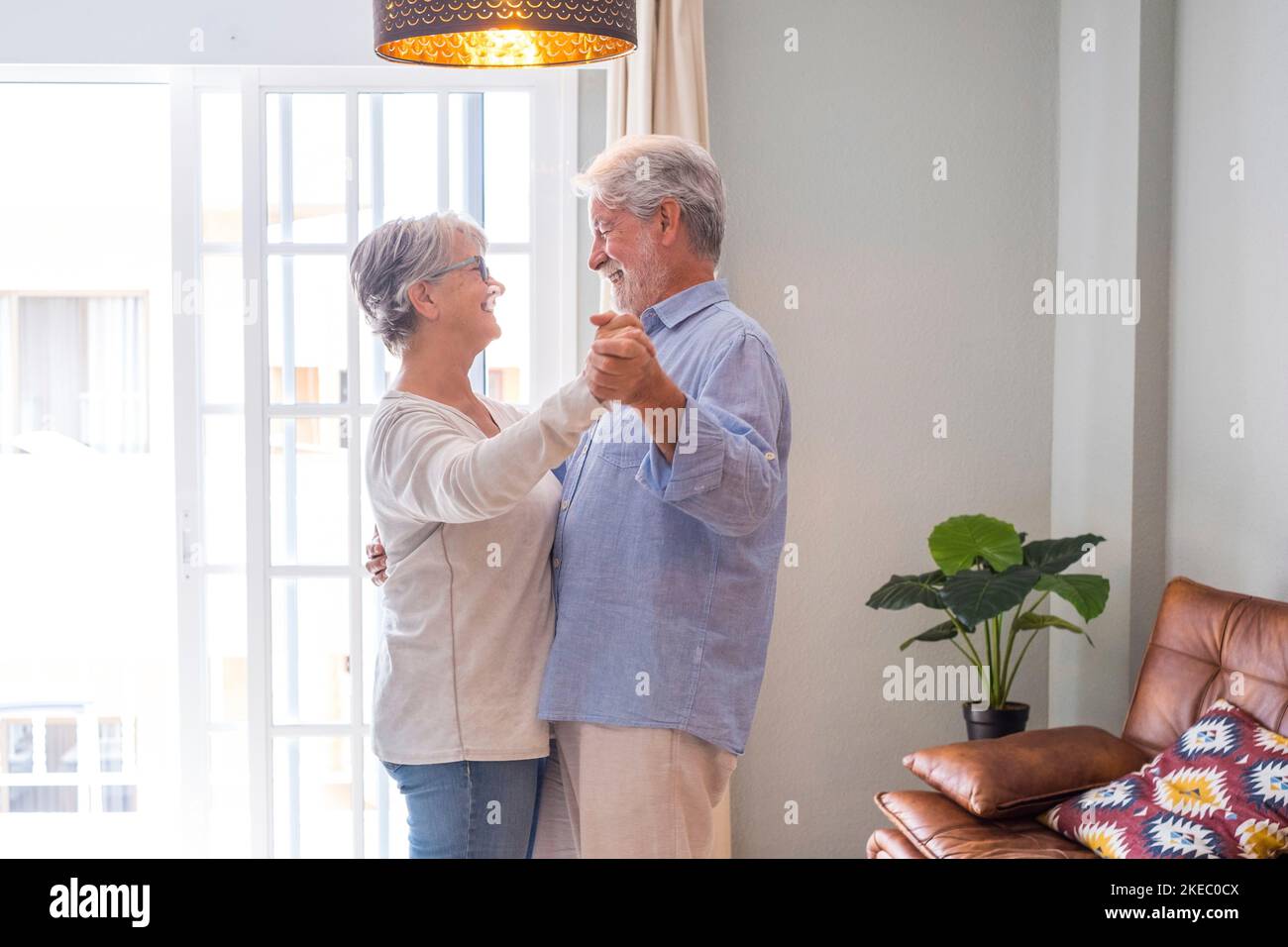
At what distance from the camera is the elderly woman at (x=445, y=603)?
1581mm

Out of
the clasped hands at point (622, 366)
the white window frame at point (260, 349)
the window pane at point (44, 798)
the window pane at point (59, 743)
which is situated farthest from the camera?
the window pane at point (59, 743)

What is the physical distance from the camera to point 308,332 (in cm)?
342

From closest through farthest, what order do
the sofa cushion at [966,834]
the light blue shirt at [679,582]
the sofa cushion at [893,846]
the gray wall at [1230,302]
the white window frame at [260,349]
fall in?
the light blue shirt at [679,582] → the sofa cushion at [966,834] → the sofa cushion at [893,846] → the gray wall at [1230,302] → the white window frame at [260,349]

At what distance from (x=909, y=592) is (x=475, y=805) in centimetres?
169

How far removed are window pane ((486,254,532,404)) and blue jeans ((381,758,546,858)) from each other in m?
1.93

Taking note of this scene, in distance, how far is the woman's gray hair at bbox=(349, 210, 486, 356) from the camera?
1.69 metres

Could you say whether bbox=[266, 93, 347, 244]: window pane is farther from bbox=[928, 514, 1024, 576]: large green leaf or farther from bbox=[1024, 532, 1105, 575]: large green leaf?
bbox=[1024, 532, 1105, 575]: large green leaf

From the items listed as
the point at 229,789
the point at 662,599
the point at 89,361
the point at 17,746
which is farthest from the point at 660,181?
the point at 89,361

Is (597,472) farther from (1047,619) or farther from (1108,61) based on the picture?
(1108,61)

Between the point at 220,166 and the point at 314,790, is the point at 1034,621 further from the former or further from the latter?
the point at 220,166

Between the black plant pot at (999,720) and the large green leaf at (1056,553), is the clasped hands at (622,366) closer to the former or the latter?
the large green leaf at (1056,553)

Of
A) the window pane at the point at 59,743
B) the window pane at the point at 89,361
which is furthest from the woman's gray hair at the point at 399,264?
the window pane at the point at 89,361

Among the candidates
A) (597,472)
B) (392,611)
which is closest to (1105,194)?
(597,472)

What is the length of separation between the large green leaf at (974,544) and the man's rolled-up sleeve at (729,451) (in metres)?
1.57
